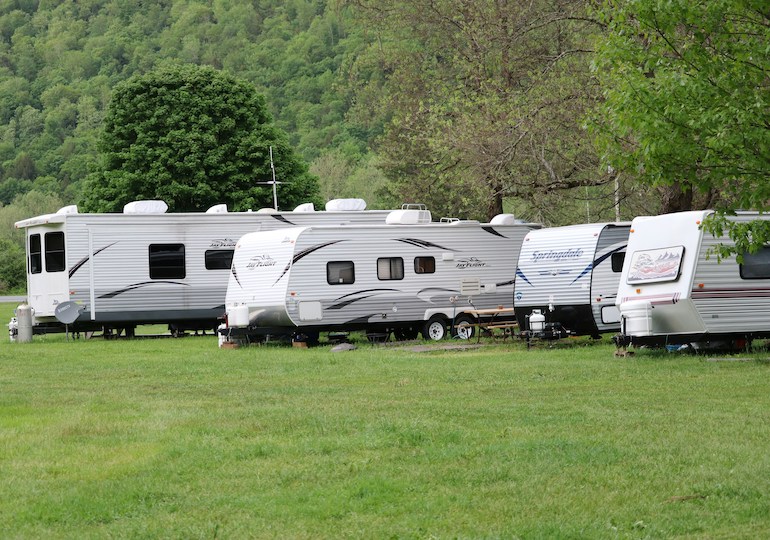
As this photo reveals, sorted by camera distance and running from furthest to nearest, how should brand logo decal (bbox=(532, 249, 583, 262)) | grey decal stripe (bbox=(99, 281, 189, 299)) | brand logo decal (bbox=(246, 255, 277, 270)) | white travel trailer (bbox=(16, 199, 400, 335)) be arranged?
1. grey decal stripe (bbox=(99, 281, 189, 299))
2. white travel trailer (bbox=(16, 199, 400, 335))
3. brand logo decal (bbox=(246, 255, 277, 270))
4. brand logo decal (bbox=(532, 249, 583, 262))

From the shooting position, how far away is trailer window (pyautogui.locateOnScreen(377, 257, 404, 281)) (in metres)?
26.0

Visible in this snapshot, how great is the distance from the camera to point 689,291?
63.6 ft

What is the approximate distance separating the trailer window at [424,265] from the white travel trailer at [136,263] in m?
3.61

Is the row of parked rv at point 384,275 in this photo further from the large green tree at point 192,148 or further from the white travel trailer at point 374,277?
the large green tree at point 192,148

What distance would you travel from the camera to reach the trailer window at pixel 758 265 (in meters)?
20.2

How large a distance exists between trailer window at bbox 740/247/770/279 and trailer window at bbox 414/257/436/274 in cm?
792

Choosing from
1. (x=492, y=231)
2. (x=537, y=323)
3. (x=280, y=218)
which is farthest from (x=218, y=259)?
(x=537, y=323)

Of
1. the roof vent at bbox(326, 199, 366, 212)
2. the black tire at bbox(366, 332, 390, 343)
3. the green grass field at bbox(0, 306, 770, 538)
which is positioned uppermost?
the roof vent at bbox(326, 199, 366, 212)

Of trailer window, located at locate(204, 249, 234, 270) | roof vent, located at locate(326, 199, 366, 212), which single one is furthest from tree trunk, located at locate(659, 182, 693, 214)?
trailer window, located at locate(204, 249, 234, 270)

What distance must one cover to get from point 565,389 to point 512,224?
503 inches

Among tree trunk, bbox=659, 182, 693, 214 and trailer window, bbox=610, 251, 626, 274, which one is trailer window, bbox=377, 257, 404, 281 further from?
tree trunk, bbox=659, 182, 693, 214

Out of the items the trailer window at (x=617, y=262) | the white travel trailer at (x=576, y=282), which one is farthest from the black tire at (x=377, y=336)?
the trailer window at (x=617, y=262)

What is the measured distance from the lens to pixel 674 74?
13.4 meters

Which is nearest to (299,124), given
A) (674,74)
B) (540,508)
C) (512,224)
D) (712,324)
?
(512,224)
